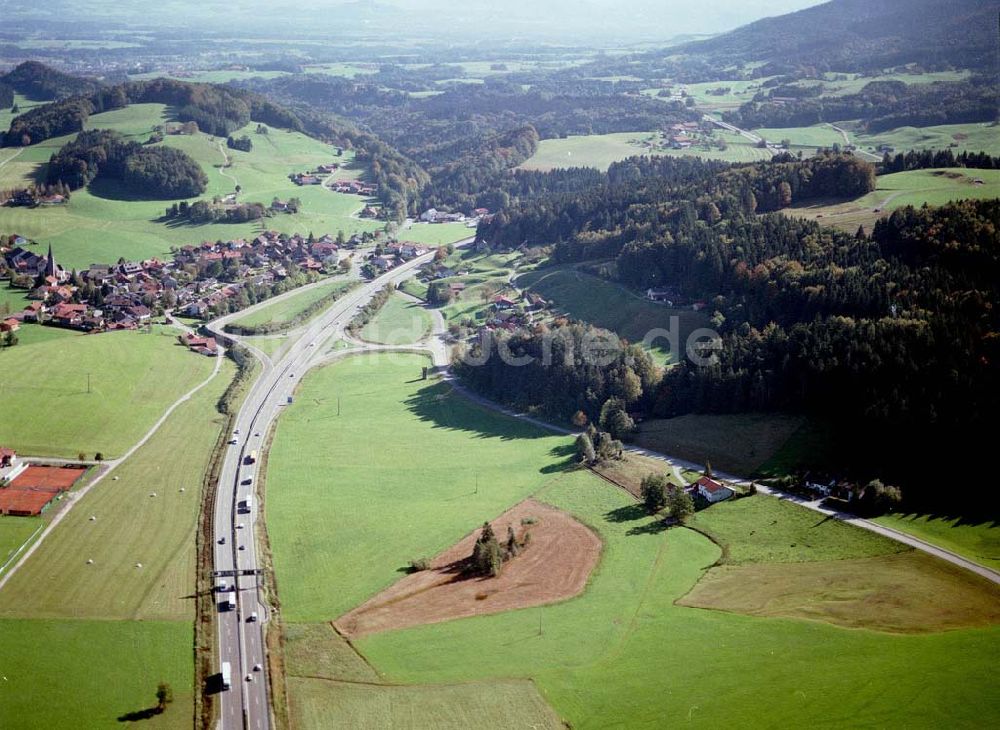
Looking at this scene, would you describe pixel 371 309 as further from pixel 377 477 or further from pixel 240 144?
pixel 240 144

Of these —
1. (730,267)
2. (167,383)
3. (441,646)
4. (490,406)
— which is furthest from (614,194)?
(441,646)

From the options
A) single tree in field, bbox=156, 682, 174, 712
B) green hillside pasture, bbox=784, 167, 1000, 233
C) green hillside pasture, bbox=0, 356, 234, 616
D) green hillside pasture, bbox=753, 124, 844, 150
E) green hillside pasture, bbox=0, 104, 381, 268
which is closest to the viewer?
single tree in field, bbox=156, 682, 174, 712

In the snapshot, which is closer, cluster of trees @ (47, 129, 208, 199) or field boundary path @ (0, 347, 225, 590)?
field boundary path @ (0, 347, 225, 590)

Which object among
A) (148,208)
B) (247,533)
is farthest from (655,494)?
(148,208)

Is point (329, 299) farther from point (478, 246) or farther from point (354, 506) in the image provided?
point (354, 506)

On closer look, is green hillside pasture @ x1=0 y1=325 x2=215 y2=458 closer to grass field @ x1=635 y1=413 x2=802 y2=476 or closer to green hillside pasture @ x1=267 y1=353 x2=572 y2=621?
green hillside pasture @ x1=267 y1=353 x2=572 y2=621

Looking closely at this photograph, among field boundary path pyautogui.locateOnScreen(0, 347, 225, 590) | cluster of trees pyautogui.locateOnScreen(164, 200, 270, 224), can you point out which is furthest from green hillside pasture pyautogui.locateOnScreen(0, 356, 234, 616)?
cluster of trees pyautogui.locateOnScreen(164, 200, 270, 224)
